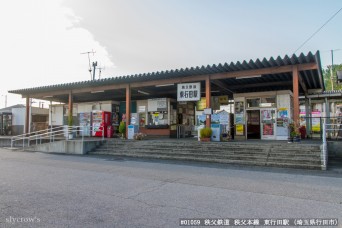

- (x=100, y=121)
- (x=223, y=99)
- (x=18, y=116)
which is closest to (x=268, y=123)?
(x=223, y=99)

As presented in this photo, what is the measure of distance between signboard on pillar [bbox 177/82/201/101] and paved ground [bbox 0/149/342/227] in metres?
6.08

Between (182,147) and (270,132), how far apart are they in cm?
580

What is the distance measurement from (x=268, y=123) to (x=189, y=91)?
5020mm

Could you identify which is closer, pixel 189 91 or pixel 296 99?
pixel 296 99

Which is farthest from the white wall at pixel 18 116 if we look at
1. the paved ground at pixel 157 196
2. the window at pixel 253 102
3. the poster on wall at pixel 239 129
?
the window at pixel 253 102

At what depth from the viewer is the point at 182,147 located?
11.8 meters

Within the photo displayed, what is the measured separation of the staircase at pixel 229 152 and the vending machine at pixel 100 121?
Answer: 17.5 ft

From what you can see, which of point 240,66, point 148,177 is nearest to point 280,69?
point 240,66

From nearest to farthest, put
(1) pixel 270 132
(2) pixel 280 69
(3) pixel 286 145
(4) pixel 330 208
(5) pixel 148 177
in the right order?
(4) pixel 330 208 → (5) pixel 148 177 → (3) pixel 286 145 → (2) pixel 280 69 → (1) pixel 270 132

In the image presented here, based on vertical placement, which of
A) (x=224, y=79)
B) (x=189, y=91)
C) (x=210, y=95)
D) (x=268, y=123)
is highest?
(x=224, y=79)

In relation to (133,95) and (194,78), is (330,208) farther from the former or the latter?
(133,95)

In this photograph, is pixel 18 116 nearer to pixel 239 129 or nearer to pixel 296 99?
pixel 239 129

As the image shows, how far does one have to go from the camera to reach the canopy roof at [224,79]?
446 inches

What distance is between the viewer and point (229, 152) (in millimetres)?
10477
